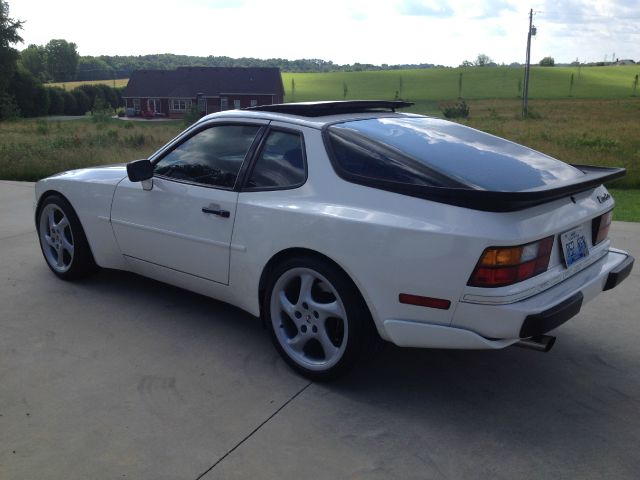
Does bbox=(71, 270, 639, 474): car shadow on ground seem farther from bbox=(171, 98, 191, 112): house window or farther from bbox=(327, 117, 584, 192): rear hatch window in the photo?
bbox=(171, 98, 191, 112): house window

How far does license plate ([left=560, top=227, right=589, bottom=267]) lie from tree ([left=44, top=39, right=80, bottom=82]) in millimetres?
96540

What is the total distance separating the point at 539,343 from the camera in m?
2.98

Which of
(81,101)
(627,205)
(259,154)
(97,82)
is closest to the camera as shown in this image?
(259,154)

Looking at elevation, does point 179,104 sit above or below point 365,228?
below

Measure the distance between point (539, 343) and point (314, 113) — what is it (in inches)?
71.9

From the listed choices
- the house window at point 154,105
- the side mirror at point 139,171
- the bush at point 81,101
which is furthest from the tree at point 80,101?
the side mirror at point 139,171

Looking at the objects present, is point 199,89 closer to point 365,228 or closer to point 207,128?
point 207,128

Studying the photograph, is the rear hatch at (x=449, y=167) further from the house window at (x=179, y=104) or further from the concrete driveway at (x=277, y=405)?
the house window at (x=179, y=104)

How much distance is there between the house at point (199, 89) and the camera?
62.2 meters

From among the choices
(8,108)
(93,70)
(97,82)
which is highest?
(93,70)

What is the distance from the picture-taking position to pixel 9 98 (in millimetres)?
58906

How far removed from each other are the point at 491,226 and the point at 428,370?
45.5 inches

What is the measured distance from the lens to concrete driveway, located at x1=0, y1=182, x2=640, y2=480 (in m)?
2.57

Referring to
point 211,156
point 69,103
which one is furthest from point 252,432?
point 69,103
